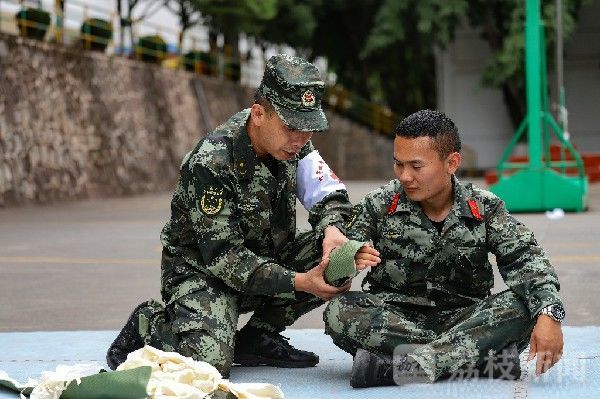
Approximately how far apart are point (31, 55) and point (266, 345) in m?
16.6

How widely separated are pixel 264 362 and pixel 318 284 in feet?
2.69

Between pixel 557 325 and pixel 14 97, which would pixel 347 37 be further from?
pixel 557 325

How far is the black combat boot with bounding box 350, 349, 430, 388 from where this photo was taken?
4.66 m

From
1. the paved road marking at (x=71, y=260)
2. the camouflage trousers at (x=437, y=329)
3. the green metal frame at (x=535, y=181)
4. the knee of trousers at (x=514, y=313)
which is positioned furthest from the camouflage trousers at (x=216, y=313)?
the green metal frame at (x=535, y=181)

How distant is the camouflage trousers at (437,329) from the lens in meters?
4.62

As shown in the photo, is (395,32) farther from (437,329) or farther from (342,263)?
(342,263)

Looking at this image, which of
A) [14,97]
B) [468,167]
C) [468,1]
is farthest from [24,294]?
[468,167]

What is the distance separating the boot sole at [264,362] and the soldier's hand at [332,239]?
674 mm

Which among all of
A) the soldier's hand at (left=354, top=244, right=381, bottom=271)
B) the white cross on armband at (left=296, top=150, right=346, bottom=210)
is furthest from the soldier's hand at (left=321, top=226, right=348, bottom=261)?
the white cross on armband at (left=296, top=150, right=346, bottom=210)

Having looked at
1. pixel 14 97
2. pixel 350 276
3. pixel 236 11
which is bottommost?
pixel 350 276

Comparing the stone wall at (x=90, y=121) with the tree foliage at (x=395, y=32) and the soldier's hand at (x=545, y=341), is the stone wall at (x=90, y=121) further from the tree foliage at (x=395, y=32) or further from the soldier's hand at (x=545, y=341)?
the soldier's hand at (x=545, y=341)

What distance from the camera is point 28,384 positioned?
14.9 ft

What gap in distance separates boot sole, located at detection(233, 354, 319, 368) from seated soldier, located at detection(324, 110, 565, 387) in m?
0.43

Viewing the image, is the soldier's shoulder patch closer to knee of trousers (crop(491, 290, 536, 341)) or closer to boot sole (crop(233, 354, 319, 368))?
boot sole (crop(233, 354, 319, 368))
